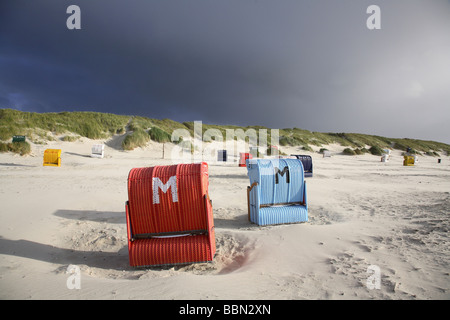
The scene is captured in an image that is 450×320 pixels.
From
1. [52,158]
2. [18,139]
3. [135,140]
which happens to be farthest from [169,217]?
[135,140]

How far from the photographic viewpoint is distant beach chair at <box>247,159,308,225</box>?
809 cm

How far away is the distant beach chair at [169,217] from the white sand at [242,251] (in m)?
0.31

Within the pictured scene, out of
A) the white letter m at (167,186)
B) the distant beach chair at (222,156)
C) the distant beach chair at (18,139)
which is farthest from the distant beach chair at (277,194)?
the distant beach chair at (18,139)

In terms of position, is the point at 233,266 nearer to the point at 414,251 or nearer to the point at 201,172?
the point at 201,172

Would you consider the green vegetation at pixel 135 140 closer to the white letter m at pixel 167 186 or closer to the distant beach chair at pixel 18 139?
the distant beach chair at pixel 18 139

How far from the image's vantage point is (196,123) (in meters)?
53.8

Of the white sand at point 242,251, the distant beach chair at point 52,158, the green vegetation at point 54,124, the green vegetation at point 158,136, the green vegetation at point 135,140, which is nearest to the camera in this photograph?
the white sand at point 242,251

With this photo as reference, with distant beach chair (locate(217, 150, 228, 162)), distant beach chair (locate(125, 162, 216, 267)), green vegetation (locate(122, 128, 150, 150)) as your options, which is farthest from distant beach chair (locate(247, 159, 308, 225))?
green vegetation (locate(122, 128, 150, 150))

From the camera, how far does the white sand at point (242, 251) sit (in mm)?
3730

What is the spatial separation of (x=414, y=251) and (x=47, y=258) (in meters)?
7.59

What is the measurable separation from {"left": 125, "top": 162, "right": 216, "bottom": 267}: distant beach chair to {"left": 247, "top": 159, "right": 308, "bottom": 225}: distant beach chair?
286 cm

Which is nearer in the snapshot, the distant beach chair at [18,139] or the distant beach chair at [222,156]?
the distant beach chair at [18,139]

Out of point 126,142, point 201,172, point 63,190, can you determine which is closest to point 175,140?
point 126,142

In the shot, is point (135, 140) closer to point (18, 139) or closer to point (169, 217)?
point (18, 139)
